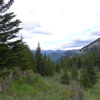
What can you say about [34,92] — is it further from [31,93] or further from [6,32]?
[6,32]

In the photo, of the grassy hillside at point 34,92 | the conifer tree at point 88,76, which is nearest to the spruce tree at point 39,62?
the conifer tree at point 88,76

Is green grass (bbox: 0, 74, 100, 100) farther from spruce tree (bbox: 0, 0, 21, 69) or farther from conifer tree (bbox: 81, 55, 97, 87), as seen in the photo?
conifer tree (bbox: 81, 55, 97, 87)

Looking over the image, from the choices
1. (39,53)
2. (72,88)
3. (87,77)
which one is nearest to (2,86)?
(72,88)

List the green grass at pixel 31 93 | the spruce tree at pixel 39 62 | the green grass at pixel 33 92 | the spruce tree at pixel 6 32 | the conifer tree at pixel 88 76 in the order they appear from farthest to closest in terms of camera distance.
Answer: the spruce tree at pixel 39 62, the conifer tree at pixel 88 76, the spruce tree at pixel 6 32, the green grass at pixel 33 92, the green grass at pixel 31 93

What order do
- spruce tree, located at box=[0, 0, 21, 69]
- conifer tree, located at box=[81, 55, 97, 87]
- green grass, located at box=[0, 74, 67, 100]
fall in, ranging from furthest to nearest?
conifer tree, located at box=[81, 55, 97, 87] < spruce tree, located at box=[0, 0, 21, 69] < green grass, located at box=[0, 74, 67, 100]

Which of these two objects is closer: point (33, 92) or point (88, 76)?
point (33, 92)

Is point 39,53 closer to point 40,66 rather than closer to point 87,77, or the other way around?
point 40,66

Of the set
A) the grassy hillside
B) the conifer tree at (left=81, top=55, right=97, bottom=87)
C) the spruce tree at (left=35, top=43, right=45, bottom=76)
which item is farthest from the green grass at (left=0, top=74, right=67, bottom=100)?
the spruce tree at (left=35, top=43, right=45, bottom=76)

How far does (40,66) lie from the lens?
110 ft

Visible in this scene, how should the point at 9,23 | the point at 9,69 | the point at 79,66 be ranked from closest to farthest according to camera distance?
the point at 9,23 → the point at 9,69 → the point at 79,66

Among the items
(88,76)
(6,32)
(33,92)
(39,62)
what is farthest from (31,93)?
(39,62)

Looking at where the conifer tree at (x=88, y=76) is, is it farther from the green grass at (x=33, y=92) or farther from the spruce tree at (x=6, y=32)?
the spruce tree at (x=6, y=32)

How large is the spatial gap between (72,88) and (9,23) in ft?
31.9

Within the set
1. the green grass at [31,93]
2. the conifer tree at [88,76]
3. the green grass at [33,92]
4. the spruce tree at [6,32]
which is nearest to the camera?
the green grass at [31,93]
